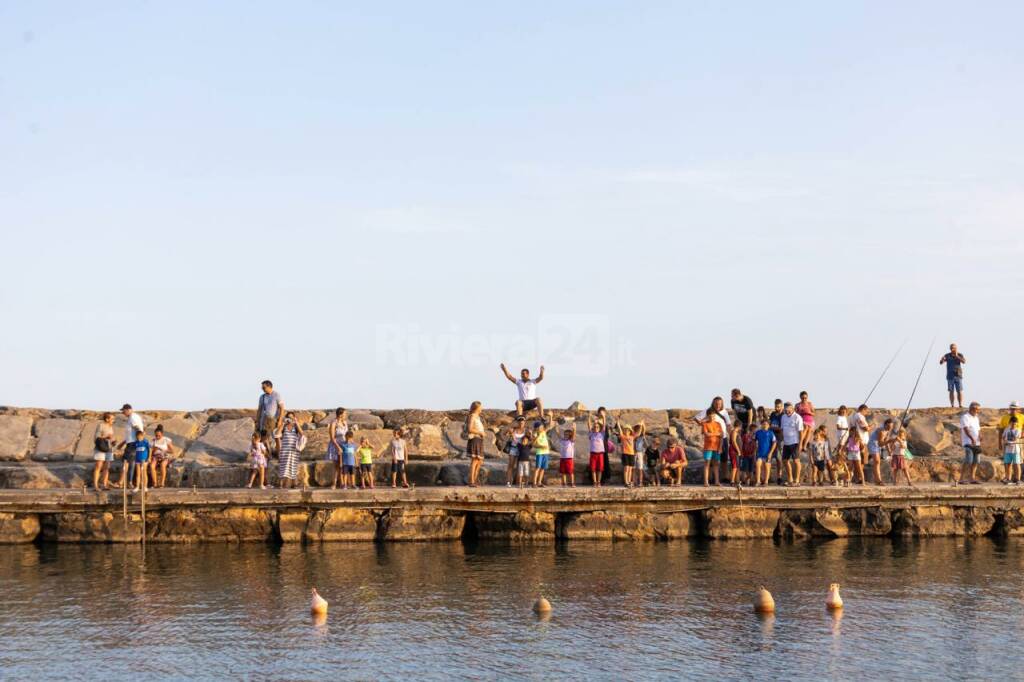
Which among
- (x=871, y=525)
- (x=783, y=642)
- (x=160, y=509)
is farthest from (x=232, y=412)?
(x=783, y=642)

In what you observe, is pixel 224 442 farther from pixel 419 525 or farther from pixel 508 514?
pixel 508 514

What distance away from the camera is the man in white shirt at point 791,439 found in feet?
67.0

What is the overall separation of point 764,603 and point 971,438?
9697 mm

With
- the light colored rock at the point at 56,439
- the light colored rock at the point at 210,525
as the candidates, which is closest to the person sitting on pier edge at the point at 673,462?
the light colored rock at the point at 210,525

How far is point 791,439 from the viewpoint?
20547 mm

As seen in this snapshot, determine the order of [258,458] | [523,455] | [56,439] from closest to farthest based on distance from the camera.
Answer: [523,455] < [258,458] < [56,439]

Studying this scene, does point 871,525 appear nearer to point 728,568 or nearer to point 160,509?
point 728,568

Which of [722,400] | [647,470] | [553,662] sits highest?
[722,400]

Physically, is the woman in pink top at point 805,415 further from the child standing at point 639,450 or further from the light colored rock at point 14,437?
the light colored rock at point 14,437

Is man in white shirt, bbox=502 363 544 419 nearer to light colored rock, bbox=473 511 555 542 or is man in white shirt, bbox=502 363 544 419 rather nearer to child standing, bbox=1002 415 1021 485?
light colored rock, bbox=473 511 555 542

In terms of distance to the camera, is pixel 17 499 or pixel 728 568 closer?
pixel 728 568

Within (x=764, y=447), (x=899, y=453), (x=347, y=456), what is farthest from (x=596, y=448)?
(x=899, y=453)

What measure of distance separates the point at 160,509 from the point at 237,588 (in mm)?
4988

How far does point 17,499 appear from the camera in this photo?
63.0 feet
